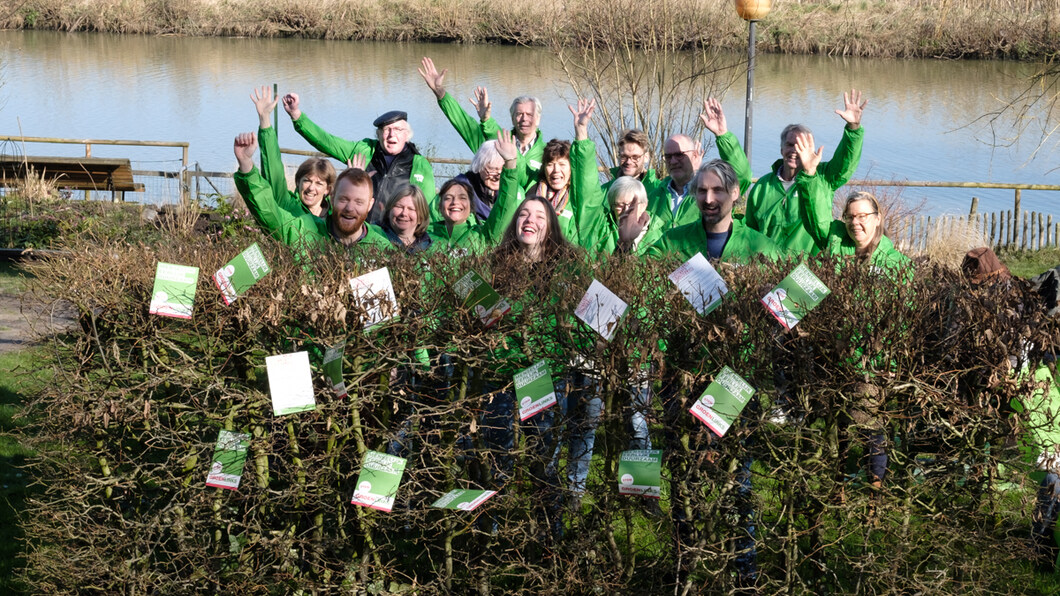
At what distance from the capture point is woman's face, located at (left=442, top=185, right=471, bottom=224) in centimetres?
546

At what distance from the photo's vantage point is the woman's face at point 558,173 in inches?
247

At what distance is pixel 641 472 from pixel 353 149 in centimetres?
448

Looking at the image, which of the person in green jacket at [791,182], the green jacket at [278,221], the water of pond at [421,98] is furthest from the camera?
the water of pond at [421,98]

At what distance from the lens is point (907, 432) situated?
3.63 metres

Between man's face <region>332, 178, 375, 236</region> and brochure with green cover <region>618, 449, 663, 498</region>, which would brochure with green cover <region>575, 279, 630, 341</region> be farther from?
man's face <region>332, 178, 375, 236</region>

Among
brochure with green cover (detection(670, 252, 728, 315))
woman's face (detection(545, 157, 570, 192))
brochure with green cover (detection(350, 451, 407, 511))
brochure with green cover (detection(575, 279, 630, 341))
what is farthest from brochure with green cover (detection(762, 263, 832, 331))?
woman's face (detection(545, 157, 570, 192))

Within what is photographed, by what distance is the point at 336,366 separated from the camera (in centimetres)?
372

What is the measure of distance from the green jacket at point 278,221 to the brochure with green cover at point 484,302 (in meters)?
0.88

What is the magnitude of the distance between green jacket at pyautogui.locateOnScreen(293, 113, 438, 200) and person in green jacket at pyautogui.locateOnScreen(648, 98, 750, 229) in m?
1.45

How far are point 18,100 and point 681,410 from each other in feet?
75.1

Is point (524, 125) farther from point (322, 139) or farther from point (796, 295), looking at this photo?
point (796, 295)

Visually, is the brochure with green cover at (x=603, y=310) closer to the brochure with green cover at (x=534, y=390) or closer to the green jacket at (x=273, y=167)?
the brochure with green cover at (x=534, y=390)

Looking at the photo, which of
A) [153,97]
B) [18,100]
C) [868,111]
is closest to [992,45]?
[868,111]

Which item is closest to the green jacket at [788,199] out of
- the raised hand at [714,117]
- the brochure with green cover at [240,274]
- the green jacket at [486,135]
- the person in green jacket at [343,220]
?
the raised hand at [714,117]
